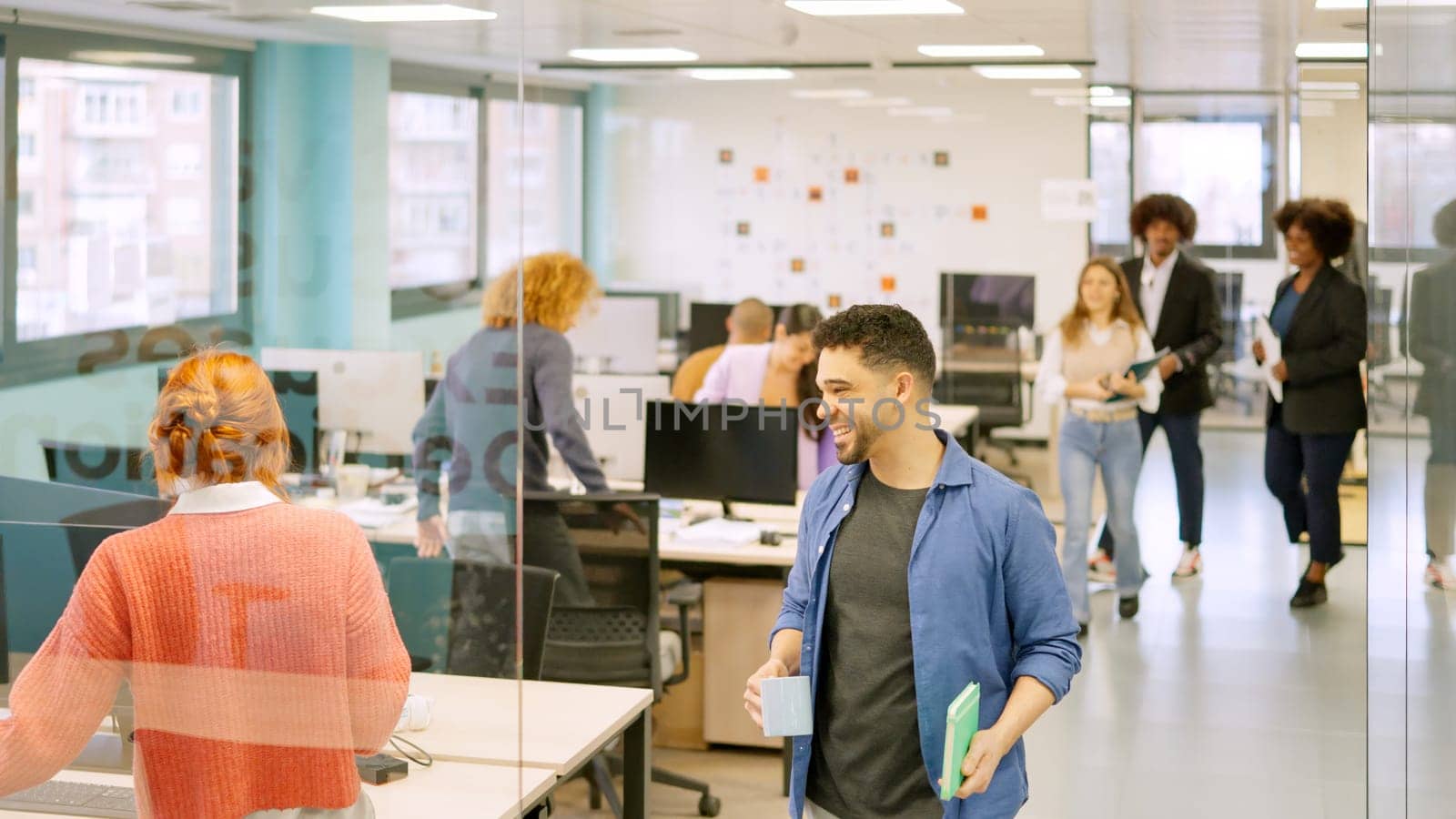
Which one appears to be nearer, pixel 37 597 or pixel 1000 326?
pixel 37 597

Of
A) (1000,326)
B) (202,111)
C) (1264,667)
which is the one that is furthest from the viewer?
(1000,326)

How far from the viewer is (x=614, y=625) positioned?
4738 mm

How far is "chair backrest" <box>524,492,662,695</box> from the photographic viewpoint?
4668 mm

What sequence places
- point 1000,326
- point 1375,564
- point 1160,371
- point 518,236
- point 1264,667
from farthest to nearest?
point 1000,326, point 1160,371, point 1264,667, point 1375,564, point 518,236

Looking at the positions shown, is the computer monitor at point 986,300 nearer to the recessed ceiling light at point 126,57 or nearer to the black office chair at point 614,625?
the black office chair at point 614,625

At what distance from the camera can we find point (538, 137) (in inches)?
382

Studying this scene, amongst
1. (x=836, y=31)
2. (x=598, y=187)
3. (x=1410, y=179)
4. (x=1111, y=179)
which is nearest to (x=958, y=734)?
(x=1410, y=179)

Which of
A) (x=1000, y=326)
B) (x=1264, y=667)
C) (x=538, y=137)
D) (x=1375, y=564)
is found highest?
(x=538, y=137)

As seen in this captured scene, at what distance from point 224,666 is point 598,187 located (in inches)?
296

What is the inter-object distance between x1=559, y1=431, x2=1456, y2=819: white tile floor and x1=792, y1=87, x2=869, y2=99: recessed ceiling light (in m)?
2.99

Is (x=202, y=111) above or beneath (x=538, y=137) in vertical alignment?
beneath

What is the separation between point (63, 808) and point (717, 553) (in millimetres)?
2668

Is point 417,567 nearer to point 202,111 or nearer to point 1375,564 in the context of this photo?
point 202,111

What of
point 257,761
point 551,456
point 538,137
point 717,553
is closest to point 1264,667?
point 717,553
